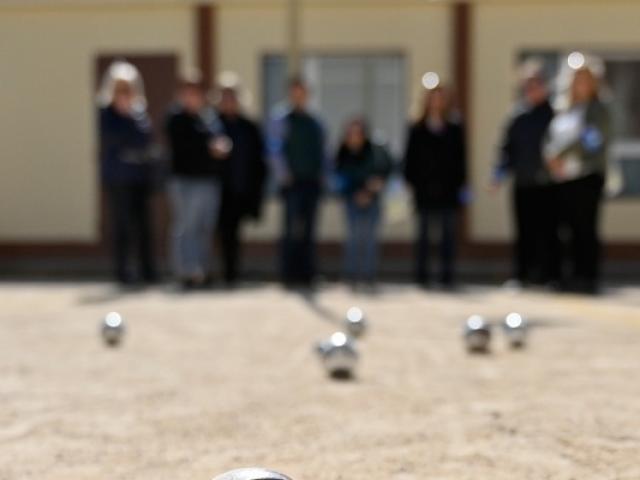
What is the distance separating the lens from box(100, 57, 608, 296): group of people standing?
515 inches

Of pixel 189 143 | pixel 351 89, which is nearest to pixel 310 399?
pixel 189 143

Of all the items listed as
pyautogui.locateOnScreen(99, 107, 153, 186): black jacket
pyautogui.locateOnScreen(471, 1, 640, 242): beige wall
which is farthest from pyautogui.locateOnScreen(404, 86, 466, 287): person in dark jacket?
pyautogui.locateOnScreen(471, 1, 640, 242): beige wall

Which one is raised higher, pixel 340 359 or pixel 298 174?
pixel 298 174

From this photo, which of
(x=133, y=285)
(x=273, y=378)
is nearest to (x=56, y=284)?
(x=133, y=285)

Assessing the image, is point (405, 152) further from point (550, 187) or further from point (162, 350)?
point (162, 350)

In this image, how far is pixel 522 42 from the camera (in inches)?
646

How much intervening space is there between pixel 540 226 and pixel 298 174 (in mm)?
2187

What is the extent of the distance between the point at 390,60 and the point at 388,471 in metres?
12.4

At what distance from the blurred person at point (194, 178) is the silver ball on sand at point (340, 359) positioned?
6105mm

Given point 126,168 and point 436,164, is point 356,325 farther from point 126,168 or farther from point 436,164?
point 126,168

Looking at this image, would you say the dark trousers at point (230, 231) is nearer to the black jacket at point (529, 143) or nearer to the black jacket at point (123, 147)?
the black jacket at point (123, 147)

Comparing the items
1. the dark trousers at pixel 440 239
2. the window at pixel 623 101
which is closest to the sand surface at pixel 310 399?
the dark trousers at pixel 440 239

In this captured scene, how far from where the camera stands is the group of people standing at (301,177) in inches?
515

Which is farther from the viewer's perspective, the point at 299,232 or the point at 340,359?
the point at 299,232
